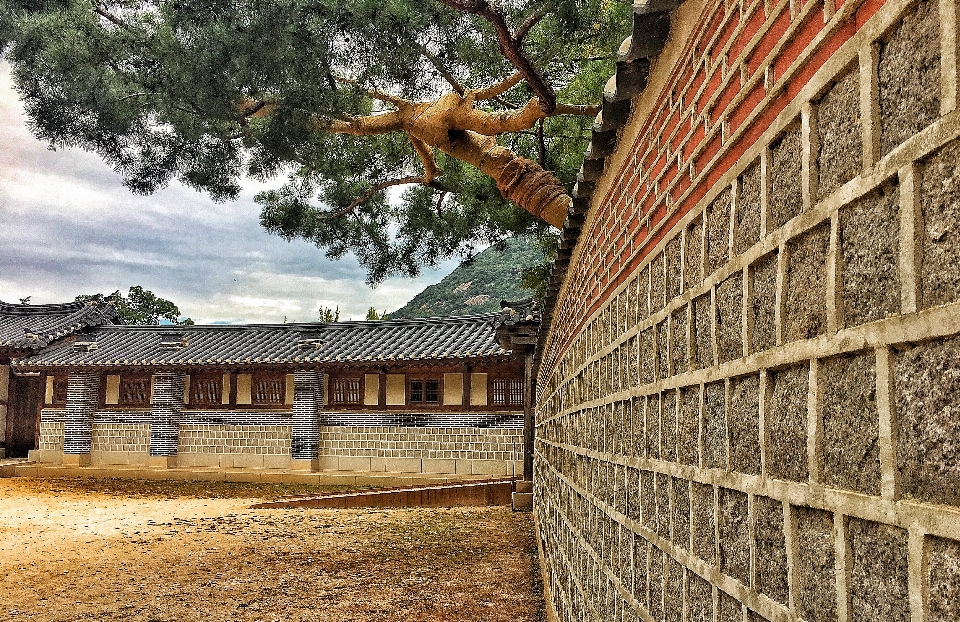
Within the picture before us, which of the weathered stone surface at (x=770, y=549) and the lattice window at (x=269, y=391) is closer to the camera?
the weathered stone surface at (x=770, y=549)

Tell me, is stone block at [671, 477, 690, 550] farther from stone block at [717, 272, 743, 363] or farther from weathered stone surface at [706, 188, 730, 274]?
weathered stone surface at [706, 188, 730, 274]

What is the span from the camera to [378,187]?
11945 millimetres

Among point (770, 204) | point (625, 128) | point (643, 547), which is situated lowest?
point (643, 547)

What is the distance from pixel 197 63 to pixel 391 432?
1095 centimetres

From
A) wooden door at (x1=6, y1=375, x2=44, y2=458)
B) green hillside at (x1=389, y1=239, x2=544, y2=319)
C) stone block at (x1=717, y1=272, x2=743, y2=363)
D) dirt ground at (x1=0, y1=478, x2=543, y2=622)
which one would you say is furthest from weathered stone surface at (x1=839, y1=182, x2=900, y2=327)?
green hillside at (x1=389, y1=239, x2=544, y2=319)

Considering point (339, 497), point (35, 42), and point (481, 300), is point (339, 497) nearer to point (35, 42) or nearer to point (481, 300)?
point (35, 42)

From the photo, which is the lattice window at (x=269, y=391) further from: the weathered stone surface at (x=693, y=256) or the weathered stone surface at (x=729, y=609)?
the weathered stone surface at (x=729, y=609)

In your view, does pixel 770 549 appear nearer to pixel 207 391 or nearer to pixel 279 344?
pixel 279 344

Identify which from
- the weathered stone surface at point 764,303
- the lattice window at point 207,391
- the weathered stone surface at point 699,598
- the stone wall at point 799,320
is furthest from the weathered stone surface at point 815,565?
the lattice window at point 207,391

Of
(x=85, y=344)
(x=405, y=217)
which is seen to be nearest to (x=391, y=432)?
(x=405, y=217)

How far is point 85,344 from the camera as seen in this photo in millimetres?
19531

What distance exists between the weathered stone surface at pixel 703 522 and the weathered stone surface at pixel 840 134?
73 centimetres

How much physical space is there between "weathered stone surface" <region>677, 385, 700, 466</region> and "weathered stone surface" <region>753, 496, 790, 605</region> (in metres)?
0.37

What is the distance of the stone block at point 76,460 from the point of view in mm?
18812
